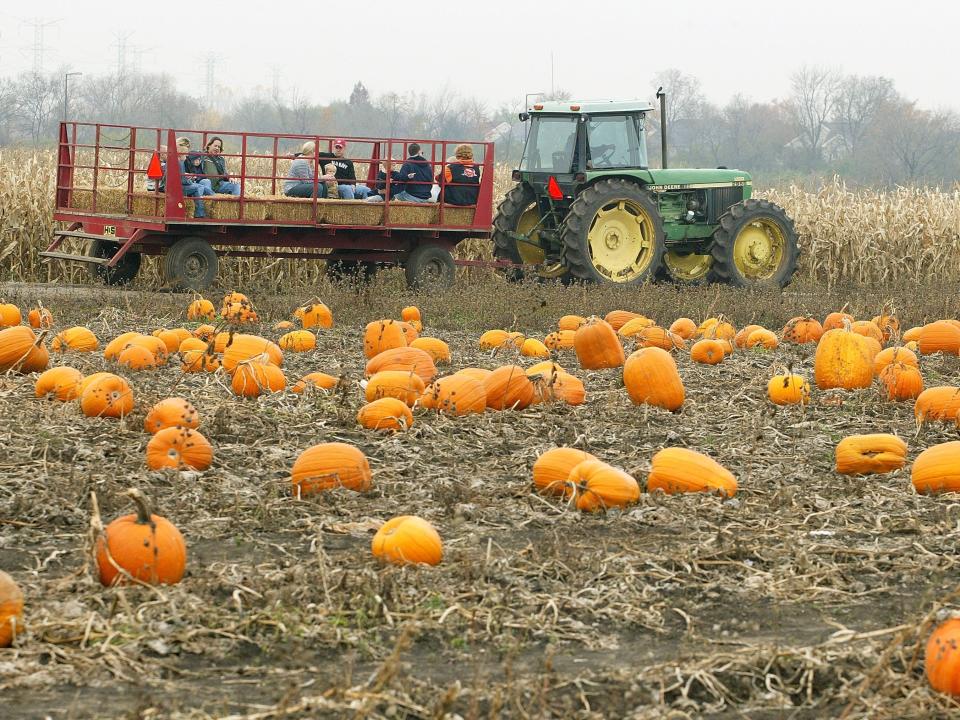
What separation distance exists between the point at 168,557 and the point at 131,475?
152 cm

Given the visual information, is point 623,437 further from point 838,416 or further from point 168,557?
point 168,557

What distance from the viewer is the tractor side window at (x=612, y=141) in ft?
50.8

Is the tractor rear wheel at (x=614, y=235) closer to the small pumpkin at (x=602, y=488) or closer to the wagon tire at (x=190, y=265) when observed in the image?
the wagon tire at (x=190, y=265)

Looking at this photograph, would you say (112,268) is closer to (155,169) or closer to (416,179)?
(155,169)

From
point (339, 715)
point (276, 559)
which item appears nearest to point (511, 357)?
point (276, 559)

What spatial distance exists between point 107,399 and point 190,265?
7.95m

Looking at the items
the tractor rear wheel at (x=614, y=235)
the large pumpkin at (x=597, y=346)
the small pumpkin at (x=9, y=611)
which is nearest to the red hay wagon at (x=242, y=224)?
the tractor rear wheel at (x=614, y=235)

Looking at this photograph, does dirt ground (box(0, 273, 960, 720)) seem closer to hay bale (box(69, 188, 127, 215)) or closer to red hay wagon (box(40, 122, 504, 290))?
red hay wagon (box(40, 122, 504, 290))

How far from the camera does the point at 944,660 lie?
120 inches

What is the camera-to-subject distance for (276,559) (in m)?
4.32

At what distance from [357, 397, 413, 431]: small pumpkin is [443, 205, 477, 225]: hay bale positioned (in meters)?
8.99

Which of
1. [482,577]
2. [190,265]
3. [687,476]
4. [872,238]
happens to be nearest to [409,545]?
[482,577]

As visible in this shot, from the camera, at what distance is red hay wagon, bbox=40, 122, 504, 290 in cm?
1387

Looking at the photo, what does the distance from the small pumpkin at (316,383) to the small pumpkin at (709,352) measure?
9.06 feet
